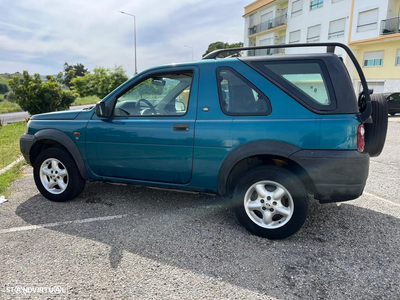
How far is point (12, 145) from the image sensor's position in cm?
773

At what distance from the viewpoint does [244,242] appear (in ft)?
9.98

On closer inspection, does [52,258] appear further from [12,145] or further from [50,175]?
[12,145]

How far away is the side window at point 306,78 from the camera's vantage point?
2850 mm

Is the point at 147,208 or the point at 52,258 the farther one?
the point at 147,208

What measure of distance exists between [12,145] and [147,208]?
574 cm

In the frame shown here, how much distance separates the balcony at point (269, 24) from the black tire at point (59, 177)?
32.9m

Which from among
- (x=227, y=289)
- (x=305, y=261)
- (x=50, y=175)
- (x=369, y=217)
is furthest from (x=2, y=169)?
(x=369, y=217)

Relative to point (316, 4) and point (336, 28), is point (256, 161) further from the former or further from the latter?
point (316, 4)

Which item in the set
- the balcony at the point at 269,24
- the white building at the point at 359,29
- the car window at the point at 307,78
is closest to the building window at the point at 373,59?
the white building at the point at 359,29

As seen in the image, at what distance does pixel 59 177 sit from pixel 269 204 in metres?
2.77

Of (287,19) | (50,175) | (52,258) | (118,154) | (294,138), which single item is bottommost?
(52,258)

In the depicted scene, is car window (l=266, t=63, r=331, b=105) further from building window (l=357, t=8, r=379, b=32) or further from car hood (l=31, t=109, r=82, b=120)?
building window (l=357, t=8, r=379, b=32)

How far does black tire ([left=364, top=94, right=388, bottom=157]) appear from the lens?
3.09 metres

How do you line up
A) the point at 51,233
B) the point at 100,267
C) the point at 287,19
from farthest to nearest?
the point at 287,19
the point at 51,233
the point at 100,267
